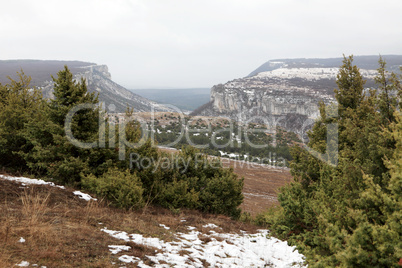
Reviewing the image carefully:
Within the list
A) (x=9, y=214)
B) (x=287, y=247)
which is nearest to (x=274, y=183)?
(x=287, y=247)

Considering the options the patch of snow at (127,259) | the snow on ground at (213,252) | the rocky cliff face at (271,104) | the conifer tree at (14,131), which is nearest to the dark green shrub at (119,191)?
the snow on ground at (213,252)

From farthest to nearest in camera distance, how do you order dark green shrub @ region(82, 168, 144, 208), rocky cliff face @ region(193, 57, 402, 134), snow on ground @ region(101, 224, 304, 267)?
rocky cliff face @ region(193, 57, 402, 134), dark green shrub @ region(82, 168, 144, 208), snow on ground @ region(101, 224, 304, 267)

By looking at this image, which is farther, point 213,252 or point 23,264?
point 213,252

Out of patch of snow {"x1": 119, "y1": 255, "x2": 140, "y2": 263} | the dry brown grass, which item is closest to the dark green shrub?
the dry brown grass

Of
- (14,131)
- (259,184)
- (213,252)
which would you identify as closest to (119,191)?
(213,252)

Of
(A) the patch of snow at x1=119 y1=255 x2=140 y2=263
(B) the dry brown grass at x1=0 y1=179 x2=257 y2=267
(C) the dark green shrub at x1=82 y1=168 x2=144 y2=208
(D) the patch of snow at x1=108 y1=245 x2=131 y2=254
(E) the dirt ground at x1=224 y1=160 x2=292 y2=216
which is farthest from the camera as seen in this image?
(E) the dirt ground at x1=224 y1=160 x2=292 y2=216

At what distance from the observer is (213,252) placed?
642 centimetres

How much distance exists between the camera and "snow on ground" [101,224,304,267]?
5.42 m

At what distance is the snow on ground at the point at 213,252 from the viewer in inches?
213

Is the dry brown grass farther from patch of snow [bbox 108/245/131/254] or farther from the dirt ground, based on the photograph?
the dirt ground

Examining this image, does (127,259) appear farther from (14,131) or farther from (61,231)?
(14,131)

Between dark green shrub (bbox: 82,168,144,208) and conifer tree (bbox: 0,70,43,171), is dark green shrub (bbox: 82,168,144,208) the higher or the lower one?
the lower one

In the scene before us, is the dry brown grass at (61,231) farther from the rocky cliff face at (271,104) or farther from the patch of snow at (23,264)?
the rocky cliff face at (271,104)

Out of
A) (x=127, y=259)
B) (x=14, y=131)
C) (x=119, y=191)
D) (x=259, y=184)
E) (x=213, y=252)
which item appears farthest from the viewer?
(x=259, y=184)
